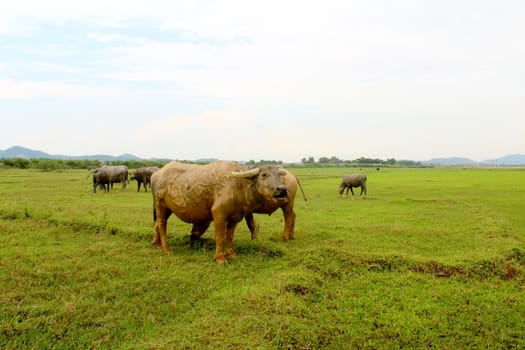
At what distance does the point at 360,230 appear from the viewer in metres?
9.05

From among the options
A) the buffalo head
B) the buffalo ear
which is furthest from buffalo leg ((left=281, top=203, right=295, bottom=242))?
the buffalo ear

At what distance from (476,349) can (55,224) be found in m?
8.51

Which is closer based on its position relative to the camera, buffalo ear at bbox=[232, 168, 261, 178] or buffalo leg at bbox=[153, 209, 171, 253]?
buffalo ear at bbox=[232, 168, 261, 178]

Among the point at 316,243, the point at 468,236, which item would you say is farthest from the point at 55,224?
the point at 468,236

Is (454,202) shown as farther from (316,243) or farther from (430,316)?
(430,316)

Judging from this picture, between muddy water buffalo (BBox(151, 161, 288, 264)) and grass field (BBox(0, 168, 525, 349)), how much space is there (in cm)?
61

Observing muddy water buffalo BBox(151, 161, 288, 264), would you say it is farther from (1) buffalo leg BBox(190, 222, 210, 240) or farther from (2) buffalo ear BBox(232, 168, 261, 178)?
(1) buffalo leg BBox(190, 222, 210, 240)

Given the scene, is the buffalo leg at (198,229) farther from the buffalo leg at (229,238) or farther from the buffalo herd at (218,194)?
the buffalo leg at (229,238)

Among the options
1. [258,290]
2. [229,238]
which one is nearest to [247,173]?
[229,238]

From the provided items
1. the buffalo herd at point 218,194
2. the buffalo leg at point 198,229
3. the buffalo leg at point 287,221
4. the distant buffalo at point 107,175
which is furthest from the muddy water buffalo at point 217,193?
the distant buffalo at point 107,175

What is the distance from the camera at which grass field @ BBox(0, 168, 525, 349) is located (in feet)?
12.9

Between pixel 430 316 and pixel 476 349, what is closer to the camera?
pixel 476 349

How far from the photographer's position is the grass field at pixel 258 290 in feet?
12.9

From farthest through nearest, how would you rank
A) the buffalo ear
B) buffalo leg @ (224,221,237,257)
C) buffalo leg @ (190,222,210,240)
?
buffalo leg @ (190,222,210,240), buffalo leg @ (224,221,237,257), the buffalo ear
